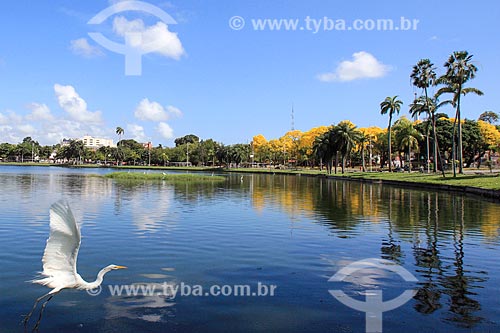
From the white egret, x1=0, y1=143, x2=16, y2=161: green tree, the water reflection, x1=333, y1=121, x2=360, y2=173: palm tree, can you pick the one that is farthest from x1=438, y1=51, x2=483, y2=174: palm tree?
x1=0, y1=143, x2=16, y2=161: green tree

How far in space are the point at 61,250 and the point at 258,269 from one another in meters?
6.14

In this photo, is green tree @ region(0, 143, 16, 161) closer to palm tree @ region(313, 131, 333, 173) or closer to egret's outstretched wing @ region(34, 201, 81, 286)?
palm tree @ region(313, 131, 333, 173)

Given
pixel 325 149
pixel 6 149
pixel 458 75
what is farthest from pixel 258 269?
pixel 6 149

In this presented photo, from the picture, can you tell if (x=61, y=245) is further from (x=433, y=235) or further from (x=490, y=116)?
(x=490, y=116)

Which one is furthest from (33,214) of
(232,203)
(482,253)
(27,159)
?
(27,159)

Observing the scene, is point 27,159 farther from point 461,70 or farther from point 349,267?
point 349,267

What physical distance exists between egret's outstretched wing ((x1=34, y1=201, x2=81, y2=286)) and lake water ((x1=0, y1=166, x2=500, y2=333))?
1.11 meters

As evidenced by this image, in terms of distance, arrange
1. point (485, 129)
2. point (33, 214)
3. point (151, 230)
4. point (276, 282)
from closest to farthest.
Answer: point (276, 282) → point (151, 230) → point (33, 214) → point (485, 129)

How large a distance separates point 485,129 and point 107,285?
99.2m

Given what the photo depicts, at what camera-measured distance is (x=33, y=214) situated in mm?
23047

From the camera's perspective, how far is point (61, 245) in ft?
24.3

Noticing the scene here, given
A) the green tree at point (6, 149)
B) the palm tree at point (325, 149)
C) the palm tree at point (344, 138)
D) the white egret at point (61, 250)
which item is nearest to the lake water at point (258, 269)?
the white egret at point (61, 250)

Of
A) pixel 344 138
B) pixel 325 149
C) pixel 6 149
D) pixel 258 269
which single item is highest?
pixel 6 149

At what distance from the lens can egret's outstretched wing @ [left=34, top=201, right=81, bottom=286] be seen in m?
7.11
